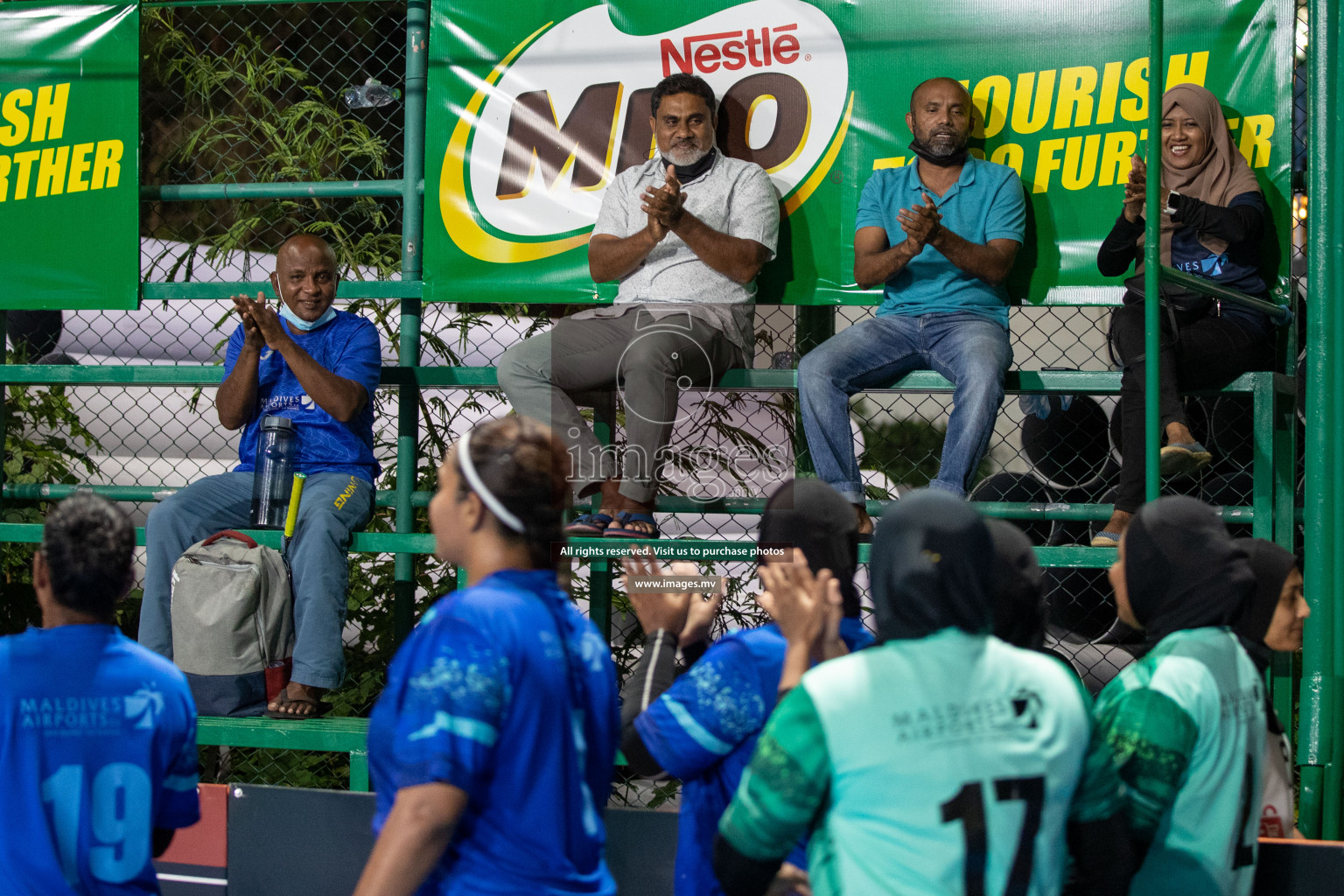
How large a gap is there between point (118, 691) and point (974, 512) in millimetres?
1666

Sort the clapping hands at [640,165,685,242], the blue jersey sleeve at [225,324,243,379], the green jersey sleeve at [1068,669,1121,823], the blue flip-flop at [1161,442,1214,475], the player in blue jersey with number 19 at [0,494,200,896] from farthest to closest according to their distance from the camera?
the blue jersey sleeve at [225,324,243,379], the clapping hands at [640,165,685,242], the blue flip-flop at [1161,442,1214,475], the player in blue jersey with number 19 at [0,494,200,896], the green jersey sleeve at [1068,669,1121,823]

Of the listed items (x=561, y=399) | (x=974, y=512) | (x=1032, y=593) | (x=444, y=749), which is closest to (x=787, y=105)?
(x=561, y=399)

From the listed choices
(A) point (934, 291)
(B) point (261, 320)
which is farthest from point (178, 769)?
(A) point (934, 291)

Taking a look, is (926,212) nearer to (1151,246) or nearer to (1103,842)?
(1151,246)

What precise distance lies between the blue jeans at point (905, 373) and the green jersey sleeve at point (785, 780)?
2.31m

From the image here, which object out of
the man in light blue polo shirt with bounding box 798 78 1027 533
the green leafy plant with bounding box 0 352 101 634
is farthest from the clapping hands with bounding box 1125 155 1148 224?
the green leafy plant with bounding box 0 352 101 634

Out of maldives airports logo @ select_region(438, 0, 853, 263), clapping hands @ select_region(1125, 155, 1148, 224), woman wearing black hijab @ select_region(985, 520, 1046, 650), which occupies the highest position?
maldives airports logo @ select_region(438, 0, 853, 263)

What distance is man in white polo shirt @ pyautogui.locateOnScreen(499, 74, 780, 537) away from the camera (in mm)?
4445

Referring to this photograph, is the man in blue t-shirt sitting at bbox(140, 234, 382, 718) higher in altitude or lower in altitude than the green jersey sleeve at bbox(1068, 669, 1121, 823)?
higher

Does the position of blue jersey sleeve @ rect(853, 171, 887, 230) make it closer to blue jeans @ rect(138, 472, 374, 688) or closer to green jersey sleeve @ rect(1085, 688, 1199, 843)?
blue jeans @ rect(138, 472, 374, 688)

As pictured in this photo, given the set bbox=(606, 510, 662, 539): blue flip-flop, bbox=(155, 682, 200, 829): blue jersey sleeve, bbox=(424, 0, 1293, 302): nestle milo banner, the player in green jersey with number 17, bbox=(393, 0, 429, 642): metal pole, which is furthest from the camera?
bbox=(393, 0, 429, 642): metal pole

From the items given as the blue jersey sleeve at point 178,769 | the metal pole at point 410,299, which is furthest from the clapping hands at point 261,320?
the blue jersey sleeve at point 178,769

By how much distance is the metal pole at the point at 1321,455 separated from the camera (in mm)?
3842

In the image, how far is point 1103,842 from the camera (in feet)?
7.14
